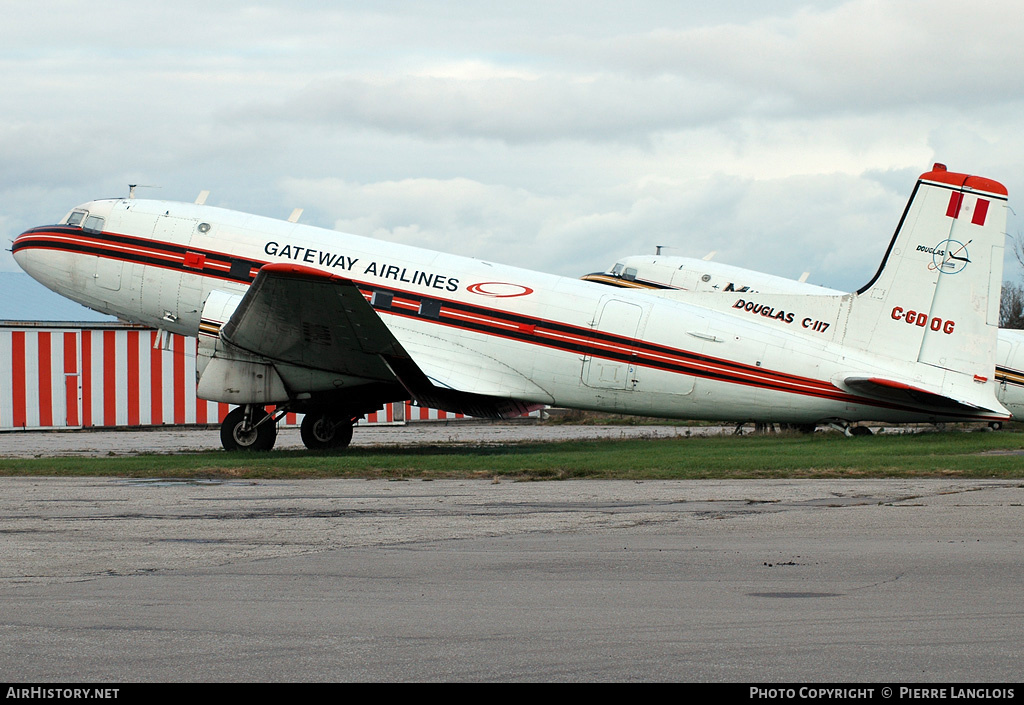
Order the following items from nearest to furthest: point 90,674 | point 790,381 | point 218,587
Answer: point 90,674 < point 218,587 < point 790,381

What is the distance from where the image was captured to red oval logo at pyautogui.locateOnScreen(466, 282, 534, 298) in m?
23.8

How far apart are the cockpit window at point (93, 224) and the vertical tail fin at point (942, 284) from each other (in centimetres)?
1779

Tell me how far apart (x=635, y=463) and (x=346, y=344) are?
674 centimetres

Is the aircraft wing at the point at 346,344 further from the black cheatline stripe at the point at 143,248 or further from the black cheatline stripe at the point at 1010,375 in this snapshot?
the black cheatline stripe at the point at 1010,375

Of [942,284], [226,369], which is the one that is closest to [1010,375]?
[942,284]

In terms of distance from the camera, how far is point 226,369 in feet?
75.0

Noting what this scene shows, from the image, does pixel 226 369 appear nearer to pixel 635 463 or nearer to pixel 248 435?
pixel 248 435

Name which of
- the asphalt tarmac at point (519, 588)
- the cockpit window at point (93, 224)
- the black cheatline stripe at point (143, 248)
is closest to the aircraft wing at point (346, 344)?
the black cheatline stripe at point (143, 248)

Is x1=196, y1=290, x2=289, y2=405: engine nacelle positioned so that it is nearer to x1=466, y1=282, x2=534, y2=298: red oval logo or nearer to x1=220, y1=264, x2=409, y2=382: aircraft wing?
x1=220, y1=264, x2=409, y2=382: aircraft wing

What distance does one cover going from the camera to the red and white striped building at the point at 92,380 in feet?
131

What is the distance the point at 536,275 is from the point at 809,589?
1645 cm
